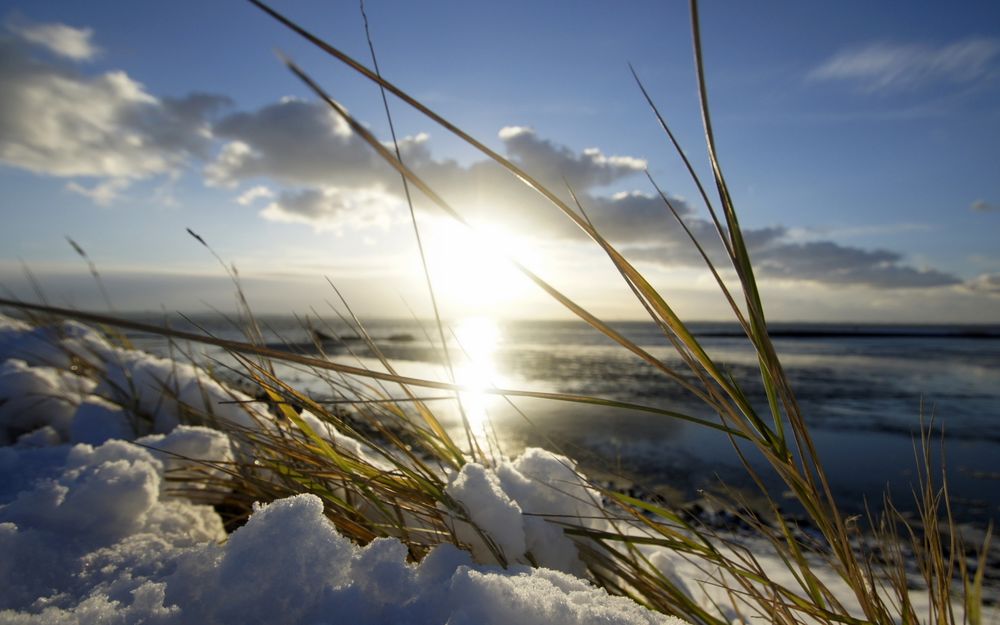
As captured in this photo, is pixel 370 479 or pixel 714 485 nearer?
pixel 370 479

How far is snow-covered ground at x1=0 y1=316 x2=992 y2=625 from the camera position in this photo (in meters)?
0.78

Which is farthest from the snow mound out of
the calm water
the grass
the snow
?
the calm water

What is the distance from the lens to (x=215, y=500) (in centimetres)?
149

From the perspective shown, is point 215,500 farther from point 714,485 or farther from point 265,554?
point 714,485

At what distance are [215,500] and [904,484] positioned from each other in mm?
6262

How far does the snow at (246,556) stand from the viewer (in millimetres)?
783

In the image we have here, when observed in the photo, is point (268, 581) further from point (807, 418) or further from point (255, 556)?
point (807, 418)

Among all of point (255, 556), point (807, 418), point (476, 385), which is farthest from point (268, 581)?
point (807, 418)

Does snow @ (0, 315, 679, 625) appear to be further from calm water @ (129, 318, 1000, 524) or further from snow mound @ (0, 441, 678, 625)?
calm water @ (129, 318, 1000, 524)

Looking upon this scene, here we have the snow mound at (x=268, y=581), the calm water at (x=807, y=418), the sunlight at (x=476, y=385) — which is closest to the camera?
the snow mound at (x=268, y=581)

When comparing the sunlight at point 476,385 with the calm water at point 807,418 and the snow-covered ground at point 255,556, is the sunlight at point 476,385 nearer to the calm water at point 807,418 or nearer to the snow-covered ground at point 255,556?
the calm water at point 807,418

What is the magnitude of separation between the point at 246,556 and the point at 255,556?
15 millimetres

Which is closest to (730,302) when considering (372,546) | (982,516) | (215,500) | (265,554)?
(372,546)

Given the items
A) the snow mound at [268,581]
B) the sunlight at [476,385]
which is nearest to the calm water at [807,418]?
the sunlight at [476,385]
